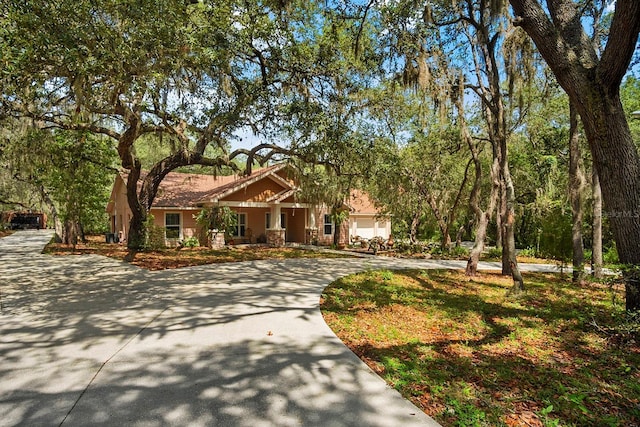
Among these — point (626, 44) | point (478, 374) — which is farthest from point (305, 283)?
point (626, 44)

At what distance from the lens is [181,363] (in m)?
3.95

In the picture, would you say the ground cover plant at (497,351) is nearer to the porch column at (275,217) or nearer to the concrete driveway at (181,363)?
the concrete driveway at (181,363)

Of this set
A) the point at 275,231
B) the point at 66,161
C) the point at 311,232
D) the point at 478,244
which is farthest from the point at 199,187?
the point at 478,244

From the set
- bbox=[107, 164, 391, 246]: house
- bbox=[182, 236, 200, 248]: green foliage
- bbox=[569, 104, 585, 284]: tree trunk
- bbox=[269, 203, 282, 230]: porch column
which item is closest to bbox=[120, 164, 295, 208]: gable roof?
bbox=[107, 164, 391, 246]: house

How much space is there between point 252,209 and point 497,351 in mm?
17697

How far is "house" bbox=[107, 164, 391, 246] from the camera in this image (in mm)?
18891

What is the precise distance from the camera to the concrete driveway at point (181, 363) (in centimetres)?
296

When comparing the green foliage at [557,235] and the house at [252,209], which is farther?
the house at [252,209]

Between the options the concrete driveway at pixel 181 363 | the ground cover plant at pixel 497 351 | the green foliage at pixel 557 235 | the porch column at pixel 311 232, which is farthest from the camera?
the porch column at pixel 311 232

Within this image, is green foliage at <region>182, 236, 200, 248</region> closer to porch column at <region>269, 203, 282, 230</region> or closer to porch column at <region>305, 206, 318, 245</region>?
porch column at <region>269, 203, 282, 230</region>

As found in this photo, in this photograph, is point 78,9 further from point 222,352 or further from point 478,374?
point 478,374

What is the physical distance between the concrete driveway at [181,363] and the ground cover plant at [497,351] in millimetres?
433

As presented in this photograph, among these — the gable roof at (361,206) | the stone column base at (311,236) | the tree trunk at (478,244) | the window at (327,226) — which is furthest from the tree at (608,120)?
the gable roof at (361,206)

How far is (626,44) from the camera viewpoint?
4.07 meters
